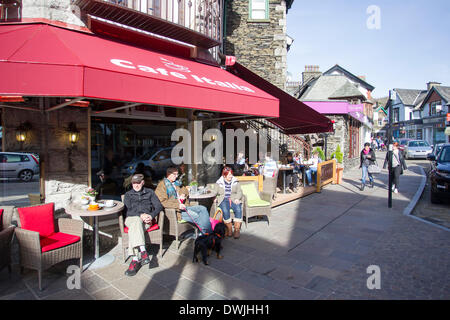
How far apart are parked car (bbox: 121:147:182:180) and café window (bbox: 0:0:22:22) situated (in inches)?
150

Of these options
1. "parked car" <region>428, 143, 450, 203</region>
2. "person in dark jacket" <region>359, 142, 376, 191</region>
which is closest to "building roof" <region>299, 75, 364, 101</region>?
"person in dark jacket" <region>359, 142, 376, 191</region>

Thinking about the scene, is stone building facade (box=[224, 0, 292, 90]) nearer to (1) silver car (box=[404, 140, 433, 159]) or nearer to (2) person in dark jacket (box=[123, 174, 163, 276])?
(2) person in dark jacket (box=[123, 174, 163, 276])

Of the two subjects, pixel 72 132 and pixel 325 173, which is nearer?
pixel 72 132

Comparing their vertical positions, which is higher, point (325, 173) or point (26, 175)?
point (26, 175)

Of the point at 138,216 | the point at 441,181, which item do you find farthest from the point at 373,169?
the point at 138,216

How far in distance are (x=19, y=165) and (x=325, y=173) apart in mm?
9826

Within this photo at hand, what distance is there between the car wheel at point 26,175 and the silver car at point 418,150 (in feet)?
91.8

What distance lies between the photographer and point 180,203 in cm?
512

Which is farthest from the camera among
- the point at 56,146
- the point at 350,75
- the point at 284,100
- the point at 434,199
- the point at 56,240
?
the point at 350,75

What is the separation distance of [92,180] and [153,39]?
3066 millimetres

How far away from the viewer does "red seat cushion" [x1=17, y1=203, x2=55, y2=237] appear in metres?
4.05

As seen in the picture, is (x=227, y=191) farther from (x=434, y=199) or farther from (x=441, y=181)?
(x=434, y=199)
